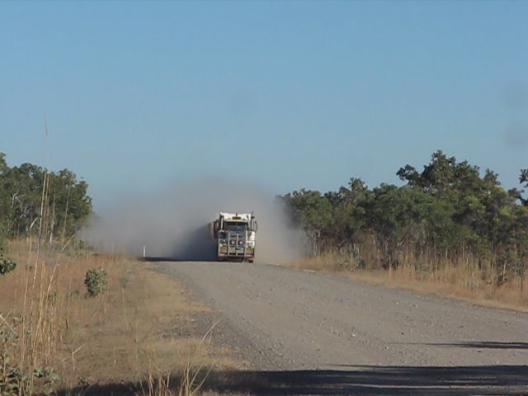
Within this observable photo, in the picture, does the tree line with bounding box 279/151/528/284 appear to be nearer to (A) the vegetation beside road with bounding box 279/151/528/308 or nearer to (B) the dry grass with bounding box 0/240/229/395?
(A) the vegetation beside road with bounding box 279/151/528/308


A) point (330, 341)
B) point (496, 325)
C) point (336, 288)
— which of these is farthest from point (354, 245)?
point (330, 341)

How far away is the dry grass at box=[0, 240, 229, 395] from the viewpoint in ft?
33.4

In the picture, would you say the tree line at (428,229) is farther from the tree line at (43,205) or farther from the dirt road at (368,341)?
the tree line at (43,205)

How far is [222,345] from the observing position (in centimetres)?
1489

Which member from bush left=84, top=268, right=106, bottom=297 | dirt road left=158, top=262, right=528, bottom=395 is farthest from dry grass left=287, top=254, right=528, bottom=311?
bush left=84, top=268, right=106, bottom=297

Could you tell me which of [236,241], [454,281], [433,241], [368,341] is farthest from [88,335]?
[236,241]

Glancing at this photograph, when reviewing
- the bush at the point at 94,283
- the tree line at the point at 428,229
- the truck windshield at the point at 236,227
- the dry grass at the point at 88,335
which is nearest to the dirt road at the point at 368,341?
the dry grass at the point at 88,335

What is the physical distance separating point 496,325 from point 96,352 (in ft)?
28.1

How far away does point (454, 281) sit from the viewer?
29.9 m

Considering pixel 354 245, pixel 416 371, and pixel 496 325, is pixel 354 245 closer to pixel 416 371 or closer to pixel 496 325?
pixel 496 325

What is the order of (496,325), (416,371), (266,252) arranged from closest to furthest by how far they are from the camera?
(416,371) → (496,325) → (266,252)

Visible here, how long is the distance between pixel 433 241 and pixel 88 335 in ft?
85.1

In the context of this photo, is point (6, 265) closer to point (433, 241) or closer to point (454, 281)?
point (454, 281)

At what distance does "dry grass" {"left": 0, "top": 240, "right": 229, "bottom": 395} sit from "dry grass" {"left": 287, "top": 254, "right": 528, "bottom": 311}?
28.4 ft
